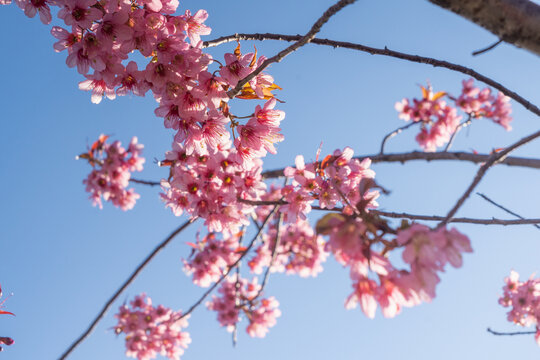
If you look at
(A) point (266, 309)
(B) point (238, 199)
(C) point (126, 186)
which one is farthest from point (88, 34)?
(A) point (266, 309)

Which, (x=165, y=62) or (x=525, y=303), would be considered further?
(x=525, y=303)

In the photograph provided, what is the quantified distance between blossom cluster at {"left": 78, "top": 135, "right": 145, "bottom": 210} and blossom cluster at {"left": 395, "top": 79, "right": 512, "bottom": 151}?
3.71 meters

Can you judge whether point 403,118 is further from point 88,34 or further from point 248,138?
point 88,34

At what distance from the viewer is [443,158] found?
8.43ft

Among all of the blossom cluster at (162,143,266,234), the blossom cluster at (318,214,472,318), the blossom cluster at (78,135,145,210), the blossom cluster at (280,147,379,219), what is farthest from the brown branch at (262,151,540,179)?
the blossom cluster at (78,135,145,210)

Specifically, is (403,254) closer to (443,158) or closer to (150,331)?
(443,158)

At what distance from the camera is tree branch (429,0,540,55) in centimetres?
98

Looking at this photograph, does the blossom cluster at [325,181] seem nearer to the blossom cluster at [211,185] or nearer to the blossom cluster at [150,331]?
the blossom cluster at [211,185]

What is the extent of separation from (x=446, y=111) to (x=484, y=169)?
453 centimetres

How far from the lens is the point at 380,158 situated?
9.54 feet

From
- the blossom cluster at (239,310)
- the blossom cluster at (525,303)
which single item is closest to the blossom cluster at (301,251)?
the blossom cluster at (239,310)

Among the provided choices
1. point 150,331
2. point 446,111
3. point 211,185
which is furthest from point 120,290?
point 446,111

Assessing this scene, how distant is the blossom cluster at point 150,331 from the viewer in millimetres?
4320

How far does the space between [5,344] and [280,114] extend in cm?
169
